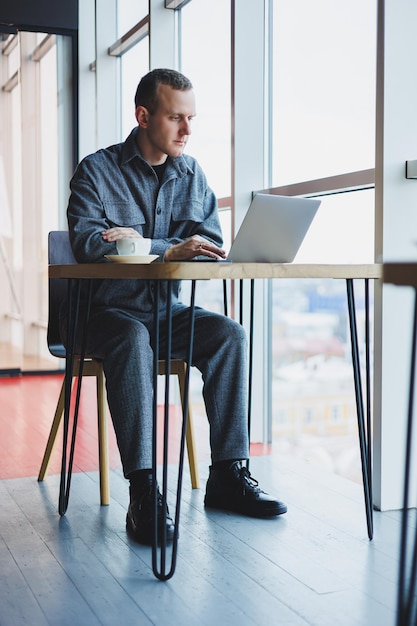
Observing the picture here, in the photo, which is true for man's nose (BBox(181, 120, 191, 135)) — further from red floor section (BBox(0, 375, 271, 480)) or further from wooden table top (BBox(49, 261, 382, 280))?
red floor section (BBox(0, 375, 271, 480))

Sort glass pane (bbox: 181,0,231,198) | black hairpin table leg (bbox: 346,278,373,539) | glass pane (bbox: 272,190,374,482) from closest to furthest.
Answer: black hairpin table leg (bbox: 346,278,373,539)
glass pane (bbox: 272,190,374,482)
glass pane (bbox: 181,0,231,198)

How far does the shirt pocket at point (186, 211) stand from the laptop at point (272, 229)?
489mm

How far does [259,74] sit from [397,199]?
3.93 feet

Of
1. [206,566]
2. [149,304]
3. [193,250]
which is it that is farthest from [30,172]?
[206,566]

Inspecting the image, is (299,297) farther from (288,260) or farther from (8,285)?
(8,285)

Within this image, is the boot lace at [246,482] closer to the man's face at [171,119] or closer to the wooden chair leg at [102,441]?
the wooden chair leg at [102,441]

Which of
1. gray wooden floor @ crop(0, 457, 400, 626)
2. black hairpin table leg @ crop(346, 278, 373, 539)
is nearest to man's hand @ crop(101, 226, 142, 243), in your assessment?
black hairpin table leg @ crop(346, 278, 373, 539)

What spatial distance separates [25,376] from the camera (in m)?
5.29

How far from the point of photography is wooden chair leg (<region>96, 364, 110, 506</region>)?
7.50 ft

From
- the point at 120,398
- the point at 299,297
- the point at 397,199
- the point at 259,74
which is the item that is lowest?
the point at 120,398

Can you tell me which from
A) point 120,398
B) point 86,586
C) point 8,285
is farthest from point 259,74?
point 8,285

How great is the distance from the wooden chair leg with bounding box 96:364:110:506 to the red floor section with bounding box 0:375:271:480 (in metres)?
0.46

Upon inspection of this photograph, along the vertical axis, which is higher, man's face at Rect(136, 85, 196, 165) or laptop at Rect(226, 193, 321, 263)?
man's face at Rect(136, 85, 196, 165)

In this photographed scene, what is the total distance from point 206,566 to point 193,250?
708 millimetres
